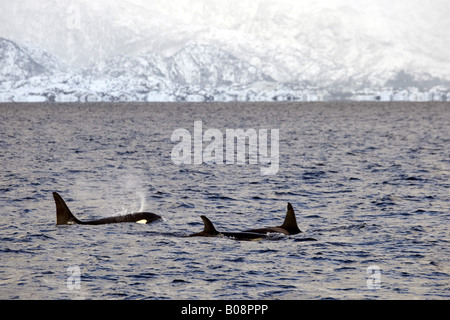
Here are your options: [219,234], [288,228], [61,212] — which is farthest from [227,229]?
[61,212]

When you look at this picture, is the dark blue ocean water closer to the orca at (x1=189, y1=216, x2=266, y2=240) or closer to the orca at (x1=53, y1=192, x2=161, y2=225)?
the orca at (x1=189, y1=216, x2=266, y2=240)

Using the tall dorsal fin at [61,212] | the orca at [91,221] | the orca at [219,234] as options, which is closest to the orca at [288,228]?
the orca at [219,234]

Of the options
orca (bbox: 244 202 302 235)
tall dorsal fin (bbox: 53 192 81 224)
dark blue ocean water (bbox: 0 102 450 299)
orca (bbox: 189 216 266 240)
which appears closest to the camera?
dark blue ocean water (bbox: 0 102 450 299)

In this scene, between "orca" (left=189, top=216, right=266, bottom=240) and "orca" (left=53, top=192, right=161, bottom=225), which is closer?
"orca" (left=189, top=216, right=266, bottom=240)

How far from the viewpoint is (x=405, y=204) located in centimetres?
3772

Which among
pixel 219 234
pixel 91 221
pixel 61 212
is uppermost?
pixel 61 212

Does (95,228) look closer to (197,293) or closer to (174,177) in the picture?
(197,293)

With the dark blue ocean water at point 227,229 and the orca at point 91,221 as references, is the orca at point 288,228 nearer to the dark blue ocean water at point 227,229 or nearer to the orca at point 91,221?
the dark blue ocean water at point 227,229

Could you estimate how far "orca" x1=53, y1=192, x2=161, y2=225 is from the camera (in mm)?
31391

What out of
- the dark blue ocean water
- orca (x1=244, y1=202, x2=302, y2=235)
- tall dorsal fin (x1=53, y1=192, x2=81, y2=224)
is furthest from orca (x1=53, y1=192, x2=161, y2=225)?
orca (x1=244, y1=202, x2=302, y2=235)

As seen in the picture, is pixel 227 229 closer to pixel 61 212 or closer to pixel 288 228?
pixel 288 228

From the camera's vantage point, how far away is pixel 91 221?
31.9 meters

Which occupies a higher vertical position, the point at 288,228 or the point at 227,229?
the point at 288,228
